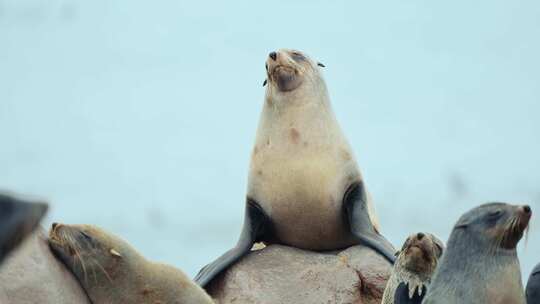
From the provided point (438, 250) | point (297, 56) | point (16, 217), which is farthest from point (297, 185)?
point (16, 217)

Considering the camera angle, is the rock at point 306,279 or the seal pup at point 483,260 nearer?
the seal pup at point 483,260

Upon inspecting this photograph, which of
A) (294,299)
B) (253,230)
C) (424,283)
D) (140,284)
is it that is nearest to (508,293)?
(424,283)

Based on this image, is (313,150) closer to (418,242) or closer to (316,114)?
(316,114)

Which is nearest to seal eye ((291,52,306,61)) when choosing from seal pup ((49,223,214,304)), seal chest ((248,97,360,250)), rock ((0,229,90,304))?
seal chest ((248,97,360,250))

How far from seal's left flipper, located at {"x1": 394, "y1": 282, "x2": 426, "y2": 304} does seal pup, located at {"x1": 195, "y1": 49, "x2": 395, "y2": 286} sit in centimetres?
266

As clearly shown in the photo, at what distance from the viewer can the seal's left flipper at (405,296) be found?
11.4m

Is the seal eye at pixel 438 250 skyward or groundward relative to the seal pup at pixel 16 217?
groundward

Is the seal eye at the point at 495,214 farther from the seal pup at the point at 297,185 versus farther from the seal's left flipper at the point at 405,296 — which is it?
the seal pup at the point at 297,185

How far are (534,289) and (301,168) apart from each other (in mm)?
3552

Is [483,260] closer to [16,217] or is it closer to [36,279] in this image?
[36,279]

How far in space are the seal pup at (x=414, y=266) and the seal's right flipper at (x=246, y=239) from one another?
2730 mm

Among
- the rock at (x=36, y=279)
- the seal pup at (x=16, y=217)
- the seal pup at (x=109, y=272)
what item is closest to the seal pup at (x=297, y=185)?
the seal pup at (x=109, y=272)

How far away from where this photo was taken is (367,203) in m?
14.8

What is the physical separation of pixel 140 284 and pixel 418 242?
7.12ft
